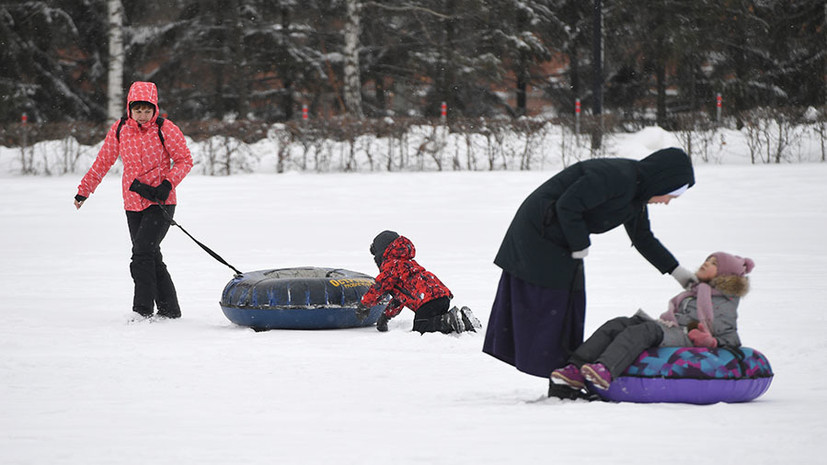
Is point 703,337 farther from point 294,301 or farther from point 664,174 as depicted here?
point 294,301

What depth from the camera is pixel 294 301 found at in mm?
6836

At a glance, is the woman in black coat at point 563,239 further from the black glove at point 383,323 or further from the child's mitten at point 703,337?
the black glove at point 383,323

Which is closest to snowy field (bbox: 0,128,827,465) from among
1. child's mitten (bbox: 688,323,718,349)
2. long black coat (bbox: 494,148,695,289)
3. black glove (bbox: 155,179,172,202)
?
child's mitten (bbox: 688,323,718,349)

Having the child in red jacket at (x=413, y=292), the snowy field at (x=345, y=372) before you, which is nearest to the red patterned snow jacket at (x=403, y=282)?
the child in red jacket at (x=413, y=292)

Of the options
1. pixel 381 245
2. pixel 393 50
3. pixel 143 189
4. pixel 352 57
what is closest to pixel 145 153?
pixel 143 189

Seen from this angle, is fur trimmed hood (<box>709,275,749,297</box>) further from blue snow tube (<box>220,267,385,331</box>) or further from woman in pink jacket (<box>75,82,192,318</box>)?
woman in pink jacket (<box>75,82,192,318</box>)

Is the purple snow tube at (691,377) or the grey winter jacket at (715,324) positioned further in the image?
the grey winter jacket at (715,324)

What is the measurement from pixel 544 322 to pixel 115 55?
56.7ft

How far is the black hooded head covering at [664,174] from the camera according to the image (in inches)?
181

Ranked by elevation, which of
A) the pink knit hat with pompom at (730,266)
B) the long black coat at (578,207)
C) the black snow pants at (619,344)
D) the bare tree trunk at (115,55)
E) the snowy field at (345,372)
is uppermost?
the bare tree trunk at (115,55)

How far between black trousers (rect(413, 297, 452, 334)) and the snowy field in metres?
0.09

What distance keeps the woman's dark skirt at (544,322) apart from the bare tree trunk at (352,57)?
1754 cm

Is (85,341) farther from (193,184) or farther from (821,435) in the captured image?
(193,184)

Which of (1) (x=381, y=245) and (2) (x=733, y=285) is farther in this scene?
(1) (x=381, y=245)
